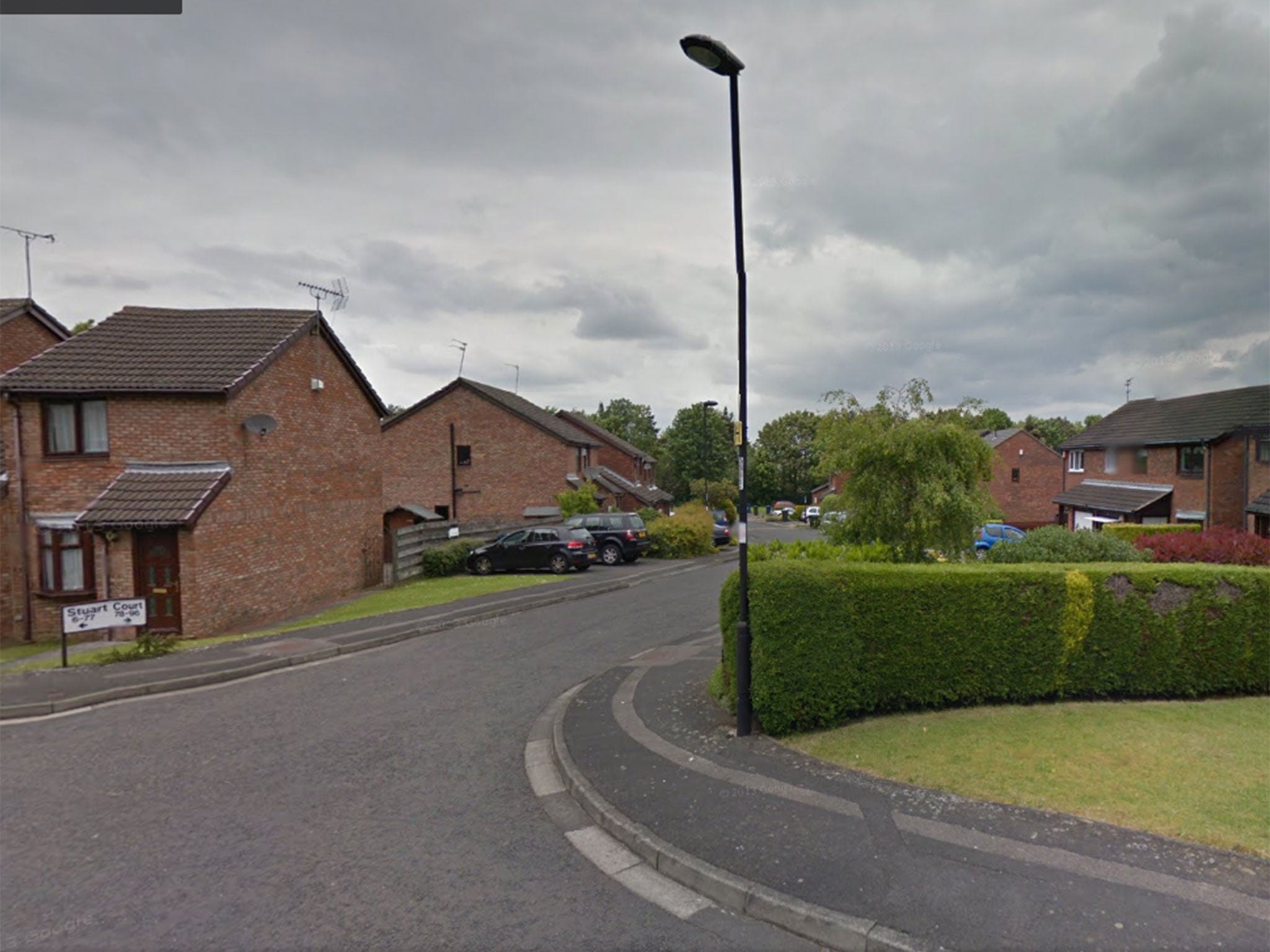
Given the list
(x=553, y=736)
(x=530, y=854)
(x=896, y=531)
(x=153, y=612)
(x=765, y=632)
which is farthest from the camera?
(x=153, y=612)

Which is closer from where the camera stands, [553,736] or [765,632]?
[765,632]

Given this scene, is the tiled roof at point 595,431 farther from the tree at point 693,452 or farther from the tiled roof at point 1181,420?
the tiled roof at point 1181,420

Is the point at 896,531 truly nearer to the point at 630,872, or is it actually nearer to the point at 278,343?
the point at 630,872

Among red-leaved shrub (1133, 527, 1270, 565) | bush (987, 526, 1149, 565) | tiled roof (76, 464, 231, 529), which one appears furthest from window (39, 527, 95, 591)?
red-leaved shrub (1133, 527, 1270, 565)

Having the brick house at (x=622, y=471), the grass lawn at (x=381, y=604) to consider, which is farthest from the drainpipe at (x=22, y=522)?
the brick house at (x=622, y=471)

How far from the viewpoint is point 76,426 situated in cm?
1441

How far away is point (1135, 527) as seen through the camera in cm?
1828

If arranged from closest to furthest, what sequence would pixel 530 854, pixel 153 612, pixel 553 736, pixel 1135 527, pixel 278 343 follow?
pixel 530 854, pixel 553 736, pixel 153 612, pixel 278 343, pixel 1135 527

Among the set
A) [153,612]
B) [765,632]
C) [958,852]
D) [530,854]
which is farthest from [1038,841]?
[153,612]

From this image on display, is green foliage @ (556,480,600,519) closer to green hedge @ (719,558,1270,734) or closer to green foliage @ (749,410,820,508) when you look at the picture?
green hedge @ (719,558,1270,734)

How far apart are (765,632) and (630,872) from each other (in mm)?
2773

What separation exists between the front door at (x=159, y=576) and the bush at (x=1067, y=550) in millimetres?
15631

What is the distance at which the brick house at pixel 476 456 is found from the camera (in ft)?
108

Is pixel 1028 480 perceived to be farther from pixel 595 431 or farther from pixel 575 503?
pixel 575 503
